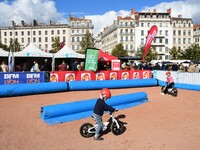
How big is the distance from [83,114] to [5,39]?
83.8 meters

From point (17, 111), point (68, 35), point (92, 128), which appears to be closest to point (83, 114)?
point (92, 128)

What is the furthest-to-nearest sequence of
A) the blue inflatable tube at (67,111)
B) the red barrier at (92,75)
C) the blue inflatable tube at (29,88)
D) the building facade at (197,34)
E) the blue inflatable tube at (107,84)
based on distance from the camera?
the building facade at (197,34) < the red barrier at (92,75) < the blue inflatable tube at (107,84) < the blue inflatable tube at (29,88) < the blue inflatable tube at (67,111)

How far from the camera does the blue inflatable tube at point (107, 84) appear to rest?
1567cm

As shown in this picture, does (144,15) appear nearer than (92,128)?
No

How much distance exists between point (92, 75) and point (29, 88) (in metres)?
6.35

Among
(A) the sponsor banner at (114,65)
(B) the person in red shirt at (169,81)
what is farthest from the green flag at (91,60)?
(B) the person in red shirt at (169,81)

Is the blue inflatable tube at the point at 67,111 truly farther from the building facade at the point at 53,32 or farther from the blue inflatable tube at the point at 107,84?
the building facade at the point at 53,32

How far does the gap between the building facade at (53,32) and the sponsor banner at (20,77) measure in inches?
2500

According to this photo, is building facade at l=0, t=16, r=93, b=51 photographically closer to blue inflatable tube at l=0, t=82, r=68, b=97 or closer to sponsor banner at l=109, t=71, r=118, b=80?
sponsor banner at l=109, t=71, r=118, b=80

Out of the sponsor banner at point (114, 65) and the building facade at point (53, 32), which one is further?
the building facade at point (53, 32)

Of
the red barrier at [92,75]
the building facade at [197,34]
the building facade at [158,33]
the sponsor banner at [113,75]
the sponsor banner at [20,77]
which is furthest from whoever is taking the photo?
the building facade at [197,34]

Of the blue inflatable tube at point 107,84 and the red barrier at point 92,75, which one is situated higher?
the red barrier at point 92,75

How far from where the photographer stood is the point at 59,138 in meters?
6.31

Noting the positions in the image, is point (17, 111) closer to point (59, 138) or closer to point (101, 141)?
point (59, 138)
